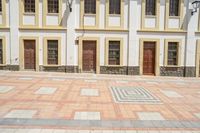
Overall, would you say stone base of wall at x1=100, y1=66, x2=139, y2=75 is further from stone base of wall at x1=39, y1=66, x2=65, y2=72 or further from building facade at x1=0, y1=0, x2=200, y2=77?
stone base of wall at x1=39, y1=66, x2=65, y2=72

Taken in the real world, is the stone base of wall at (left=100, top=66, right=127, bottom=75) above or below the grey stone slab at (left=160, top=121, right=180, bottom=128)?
above

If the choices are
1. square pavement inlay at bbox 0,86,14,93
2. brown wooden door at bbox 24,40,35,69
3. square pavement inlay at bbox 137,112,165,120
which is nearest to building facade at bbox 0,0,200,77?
brown wooden door at bbox 24,40,35,69

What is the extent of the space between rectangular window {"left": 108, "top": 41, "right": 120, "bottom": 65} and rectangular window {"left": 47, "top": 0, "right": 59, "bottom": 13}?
5.29 meters

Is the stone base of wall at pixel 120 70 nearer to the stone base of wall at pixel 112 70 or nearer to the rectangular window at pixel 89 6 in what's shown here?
the stone base of wall at pixel 112 70

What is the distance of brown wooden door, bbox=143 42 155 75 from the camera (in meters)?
18.5

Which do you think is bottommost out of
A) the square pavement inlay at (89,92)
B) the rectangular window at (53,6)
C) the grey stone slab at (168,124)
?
the grey stone slab at (168,124)

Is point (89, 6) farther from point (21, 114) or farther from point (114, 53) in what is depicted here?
point (21, 114)

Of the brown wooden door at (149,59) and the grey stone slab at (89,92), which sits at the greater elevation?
the brown wooden door at (149,59)

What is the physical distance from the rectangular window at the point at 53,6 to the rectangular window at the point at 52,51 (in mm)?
2500

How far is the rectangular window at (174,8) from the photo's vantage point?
18.4 metres

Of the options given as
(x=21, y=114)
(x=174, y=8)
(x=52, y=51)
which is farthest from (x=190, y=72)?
(x=21, y=114)

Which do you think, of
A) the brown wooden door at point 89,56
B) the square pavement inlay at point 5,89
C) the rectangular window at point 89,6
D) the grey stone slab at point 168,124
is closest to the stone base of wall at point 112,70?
the brown wooden door at point 89,56

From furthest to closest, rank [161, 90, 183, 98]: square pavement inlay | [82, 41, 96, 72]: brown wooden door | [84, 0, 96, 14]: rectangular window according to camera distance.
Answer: [82, 41, 96, 72]: brown wooden door < [84, 0, 96, 14]: rectangular window < [161, 90, 183, 98]: square pavement inlay

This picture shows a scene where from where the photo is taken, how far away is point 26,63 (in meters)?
18.2
